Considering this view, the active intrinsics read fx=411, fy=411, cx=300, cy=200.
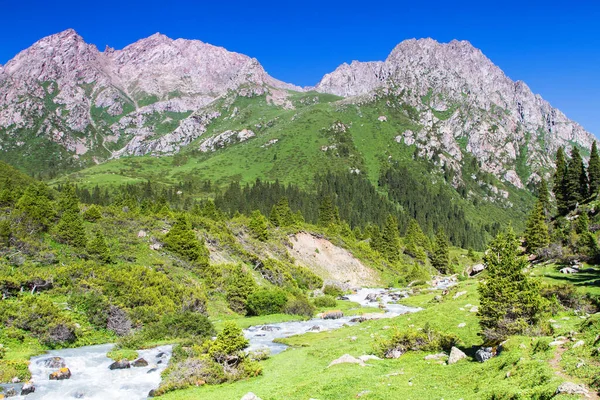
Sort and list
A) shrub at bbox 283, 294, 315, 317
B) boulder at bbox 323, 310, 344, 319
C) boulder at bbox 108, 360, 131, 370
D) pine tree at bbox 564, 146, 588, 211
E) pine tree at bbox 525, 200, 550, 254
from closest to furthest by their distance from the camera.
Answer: boulder at bbox 108, 360, 131, 370
boulder at bbox 323, 310, 344, 319
shrub at bbox 283, 294, 315, 317
pine tree at bbox 525, 200, 550, 254
pine tree at bbox 564, 146, 588, 211

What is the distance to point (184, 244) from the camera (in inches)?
2256

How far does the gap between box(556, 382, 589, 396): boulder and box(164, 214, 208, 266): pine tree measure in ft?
157

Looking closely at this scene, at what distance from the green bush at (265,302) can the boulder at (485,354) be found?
106 feet

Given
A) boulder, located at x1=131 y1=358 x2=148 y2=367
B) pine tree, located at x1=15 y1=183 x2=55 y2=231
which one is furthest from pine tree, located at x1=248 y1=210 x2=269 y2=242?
boulder, located at x1=131 y1=358 x2=148 y2=367

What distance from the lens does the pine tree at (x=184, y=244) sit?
186 feet

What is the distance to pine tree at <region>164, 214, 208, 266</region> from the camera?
56.6 m

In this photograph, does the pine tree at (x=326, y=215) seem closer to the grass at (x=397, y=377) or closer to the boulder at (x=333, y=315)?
the boulder at (x=333, y=315)

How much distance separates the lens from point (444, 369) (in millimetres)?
21047

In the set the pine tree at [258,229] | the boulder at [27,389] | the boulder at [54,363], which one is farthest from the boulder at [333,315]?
the pine tree at [258,229]

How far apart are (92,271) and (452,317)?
3436 centimetres

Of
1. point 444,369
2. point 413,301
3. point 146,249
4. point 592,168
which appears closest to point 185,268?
point 146,249

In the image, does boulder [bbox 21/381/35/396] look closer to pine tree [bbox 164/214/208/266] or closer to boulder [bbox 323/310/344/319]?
pine tree [bbox 164/214/208/266]

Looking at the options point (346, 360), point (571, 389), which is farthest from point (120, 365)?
point (571, 389)

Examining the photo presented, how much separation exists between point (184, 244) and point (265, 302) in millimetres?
14959
